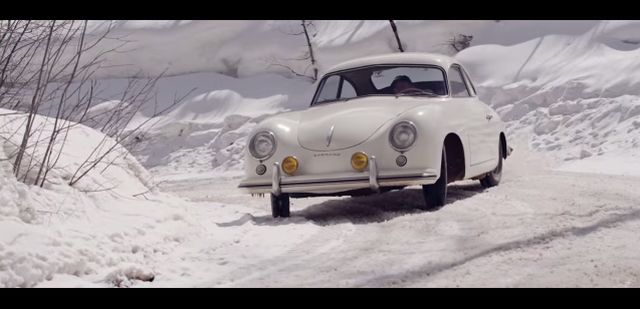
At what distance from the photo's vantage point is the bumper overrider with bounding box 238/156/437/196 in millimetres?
6703

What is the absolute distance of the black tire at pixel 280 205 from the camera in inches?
281

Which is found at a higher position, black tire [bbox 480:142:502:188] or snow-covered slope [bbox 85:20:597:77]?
snow-covered slope [bbox 85:20:597:77]

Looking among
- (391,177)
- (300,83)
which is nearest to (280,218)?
(391,177)

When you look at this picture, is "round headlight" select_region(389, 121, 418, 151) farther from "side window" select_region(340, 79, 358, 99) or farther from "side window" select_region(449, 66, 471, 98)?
"side window" select_region(340, 79, 358, 99)

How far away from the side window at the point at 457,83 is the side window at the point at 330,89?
1.10m

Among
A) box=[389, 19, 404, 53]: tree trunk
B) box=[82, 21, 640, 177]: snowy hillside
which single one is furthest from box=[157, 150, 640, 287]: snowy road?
box=[389, 19, 404, 53]: tree trunk

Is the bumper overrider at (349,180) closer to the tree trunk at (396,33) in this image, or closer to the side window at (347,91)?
the side window at (347,91)

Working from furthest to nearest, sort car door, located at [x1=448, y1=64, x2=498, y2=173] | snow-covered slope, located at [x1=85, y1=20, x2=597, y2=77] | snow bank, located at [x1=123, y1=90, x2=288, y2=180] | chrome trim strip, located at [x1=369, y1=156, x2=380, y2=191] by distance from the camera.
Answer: snow-covered slope, located at [x1=85, y1=20, x2=597, y2=77] → snow bank, located at [x1=123, y1=90, x2=288, y2=180] → car door, located at [x1=448, y1=64, x2=498, y2=173] → chrome trim strip, located at [x1=369, y1=156, x2=380, y2=191]

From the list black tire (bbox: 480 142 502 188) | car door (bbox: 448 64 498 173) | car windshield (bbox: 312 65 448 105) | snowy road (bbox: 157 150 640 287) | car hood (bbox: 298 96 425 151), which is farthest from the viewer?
black tire (bbox: 480 142 502 188)

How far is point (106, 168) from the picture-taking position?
7.17 m

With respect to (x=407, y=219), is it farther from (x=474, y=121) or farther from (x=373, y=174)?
(x=474, y=121)

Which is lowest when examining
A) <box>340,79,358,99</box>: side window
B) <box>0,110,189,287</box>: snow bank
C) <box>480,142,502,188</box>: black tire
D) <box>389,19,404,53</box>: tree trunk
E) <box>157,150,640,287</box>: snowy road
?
<box>157,150,640,287</box>: snowy road

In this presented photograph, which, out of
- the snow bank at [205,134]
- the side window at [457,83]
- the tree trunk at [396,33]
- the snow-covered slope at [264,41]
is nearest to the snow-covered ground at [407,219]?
the snow bank at [205,134]
